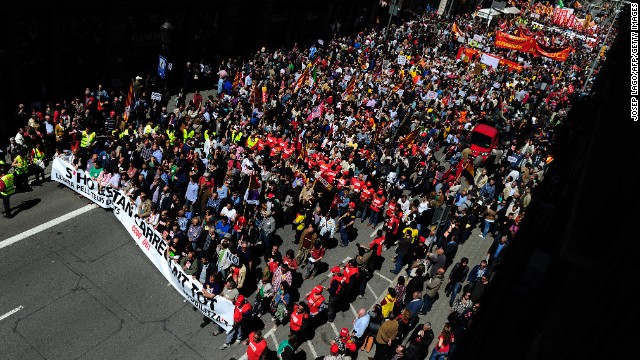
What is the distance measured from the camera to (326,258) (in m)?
15.4

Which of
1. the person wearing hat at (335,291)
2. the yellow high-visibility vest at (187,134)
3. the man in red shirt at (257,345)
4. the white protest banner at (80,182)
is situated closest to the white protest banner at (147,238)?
the white protest banner at (80,182)

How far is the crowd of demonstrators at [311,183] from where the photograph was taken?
1192 centimetres

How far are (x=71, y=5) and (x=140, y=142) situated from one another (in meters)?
8.47

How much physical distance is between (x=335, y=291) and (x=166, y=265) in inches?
176

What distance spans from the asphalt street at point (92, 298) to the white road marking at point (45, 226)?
24mm

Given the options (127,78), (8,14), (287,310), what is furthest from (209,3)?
(287,310)

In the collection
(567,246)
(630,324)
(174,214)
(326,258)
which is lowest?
(326,258)

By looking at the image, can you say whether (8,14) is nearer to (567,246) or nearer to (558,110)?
(567,246)

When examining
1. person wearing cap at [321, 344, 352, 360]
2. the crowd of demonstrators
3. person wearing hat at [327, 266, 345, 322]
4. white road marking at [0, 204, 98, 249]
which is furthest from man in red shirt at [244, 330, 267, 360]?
white road marking at [0, 204, 98, 249]

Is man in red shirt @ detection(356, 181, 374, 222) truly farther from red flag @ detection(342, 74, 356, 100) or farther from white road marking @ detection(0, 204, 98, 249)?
white road marking @ detection(0, 204, 98, 249)

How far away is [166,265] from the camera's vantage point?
41.5 feet

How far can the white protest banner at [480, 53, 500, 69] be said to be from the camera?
1398 inches

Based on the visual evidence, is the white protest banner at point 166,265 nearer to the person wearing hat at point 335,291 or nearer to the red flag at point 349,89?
the person wearing hat at point 335,291

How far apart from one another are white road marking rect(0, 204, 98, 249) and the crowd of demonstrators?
1.13m
